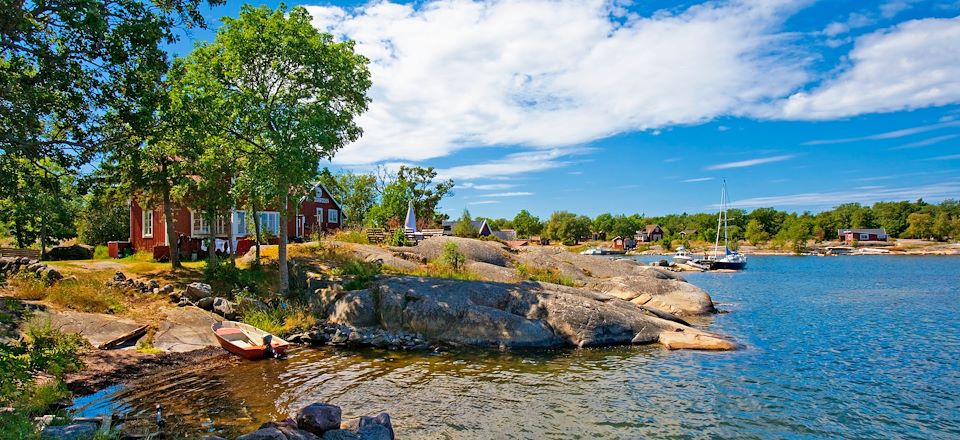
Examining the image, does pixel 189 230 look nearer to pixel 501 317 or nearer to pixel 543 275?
pixel 543 275

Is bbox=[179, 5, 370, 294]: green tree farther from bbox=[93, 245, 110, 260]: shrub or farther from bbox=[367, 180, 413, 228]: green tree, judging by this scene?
bbox=[367, 180, 413, 228]: green tree

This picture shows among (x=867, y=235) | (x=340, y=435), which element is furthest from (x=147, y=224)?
(x=867, y=235)

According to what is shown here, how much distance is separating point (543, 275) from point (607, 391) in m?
15.4

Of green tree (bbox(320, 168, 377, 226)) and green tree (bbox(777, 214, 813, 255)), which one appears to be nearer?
green tree (bbox(320, 168, 377, 226))

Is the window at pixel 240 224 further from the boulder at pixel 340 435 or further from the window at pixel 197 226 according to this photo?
the boulder at pixel 340 435

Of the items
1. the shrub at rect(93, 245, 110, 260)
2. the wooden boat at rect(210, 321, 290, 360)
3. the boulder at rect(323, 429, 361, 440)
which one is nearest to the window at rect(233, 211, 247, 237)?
the shrub at rect(93, 245, 110, 260)

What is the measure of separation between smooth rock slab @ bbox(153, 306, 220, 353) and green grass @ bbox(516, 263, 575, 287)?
49.7ft

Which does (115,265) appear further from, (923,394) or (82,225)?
(923,394)

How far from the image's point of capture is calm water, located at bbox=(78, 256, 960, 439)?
11.4 metres

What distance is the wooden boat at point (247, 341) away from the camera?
53.8 feet

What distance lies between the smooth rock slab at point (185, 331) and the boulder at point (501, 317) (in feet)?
14.3

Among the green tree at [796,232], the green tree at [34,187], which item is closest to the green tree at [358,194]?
the green tree at [34,187]

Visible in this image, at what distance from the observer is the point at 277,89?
22.1 m

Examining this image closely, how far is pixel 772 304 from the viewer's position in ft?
109
